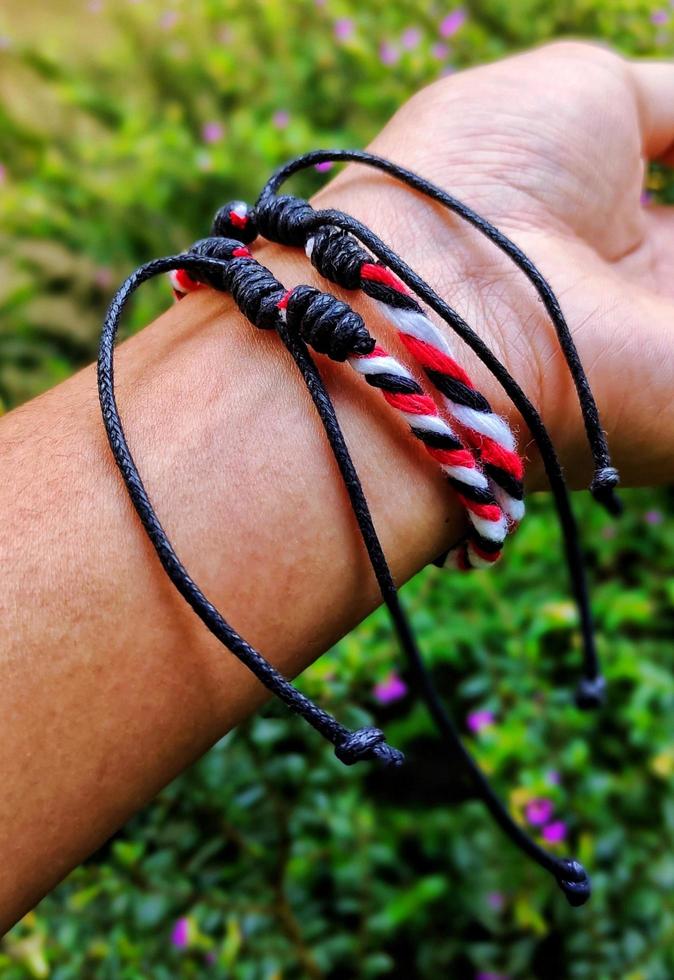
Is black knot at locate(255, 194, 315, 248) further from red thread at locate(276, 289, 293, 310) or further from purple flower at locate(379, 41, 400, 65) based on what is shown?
purple flower at locate(379, 41, 400, 65)

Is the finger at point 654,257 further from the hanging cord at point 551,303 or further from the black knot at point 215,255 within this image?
the black knot at point 215,255

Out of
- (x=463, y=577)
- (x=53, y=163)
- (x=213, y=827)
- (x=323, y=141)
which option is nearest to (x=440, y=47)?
(x=323, y=141)

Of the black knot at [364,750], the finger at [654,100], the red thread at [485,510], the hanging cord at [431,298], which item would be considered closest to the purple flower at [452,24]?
the finger at [654,100]

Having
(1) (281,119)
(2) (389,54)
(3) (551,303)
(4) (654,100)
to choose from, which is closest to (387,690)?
(3) (551,303)

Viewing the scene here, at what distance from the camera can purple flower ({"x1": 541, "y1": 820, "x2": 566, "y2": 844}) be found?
1.20m

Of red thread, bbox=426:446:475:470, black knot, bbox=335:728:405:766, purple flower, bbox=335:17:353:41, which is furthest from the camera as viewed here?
purple flower, bbox=335:17:353:41

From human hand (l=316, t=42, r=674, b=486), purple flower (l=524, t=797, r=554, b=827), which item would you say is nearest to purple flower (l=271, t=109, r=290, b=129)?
human hand (l=316, t=42, r=674, b=486)

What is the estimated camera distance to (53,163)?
2.06m

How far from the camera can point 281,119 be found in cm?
194

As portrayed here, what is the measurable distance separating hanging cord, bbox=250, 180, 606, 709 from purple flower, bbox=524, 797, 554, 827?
0.39 meters

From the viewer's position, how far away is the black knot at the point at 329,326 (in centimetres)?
72

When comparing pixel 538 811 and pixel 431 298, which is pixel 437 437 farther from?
pixel 538 811

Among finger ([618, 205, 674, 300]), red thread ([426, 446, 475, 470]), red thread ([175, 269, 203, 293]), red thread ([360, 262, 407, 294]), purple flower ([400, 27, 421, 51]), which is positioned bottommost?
finger ([618, 205, 674, 300])

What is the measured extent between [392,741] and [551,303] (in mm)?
939
